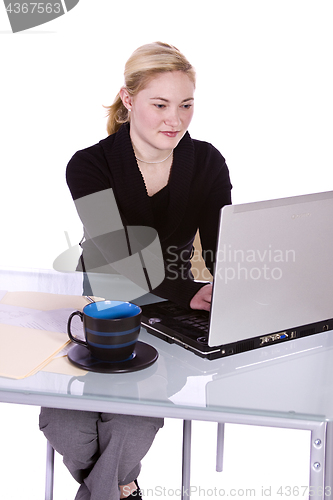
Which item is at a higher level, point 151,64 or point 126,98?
point 151,64

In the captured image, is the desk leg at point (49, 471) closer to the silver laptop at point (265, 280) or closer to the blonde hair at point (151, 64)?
the silver laptop at point (265, 280)

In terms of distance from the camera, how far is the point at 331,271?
119cm

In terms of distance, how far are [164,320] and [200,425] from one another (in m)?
1.19

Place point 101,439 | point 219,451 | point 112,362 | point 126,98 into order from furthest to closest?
point 219,451
point 126,98
point 101,439
point 112,362

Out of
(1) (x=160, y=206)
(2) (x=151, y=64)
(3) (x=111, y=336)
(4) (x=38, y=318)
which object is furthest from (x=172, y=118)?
(3) (x=111, y=336)

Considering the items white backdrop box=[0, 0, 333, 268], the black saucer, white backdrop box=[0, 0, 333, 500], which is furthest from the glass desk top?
white backdrop box=[0, 0, 333, 268]

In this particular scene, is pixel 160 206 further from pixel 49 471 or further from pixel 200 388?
pixel 200 388

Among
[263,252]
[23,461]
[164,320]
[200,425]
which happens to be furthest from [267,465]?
[263,252]

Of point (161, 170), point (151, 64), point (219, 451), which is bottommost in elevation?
point (219, 451)

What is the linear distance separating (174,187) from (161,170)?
84 millimetres

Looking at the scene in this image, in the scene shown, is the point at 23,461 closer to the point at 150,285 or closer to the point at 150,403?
the point at 150,285

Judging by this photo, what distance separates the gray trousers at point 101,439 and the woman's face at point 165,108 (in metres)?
0.91

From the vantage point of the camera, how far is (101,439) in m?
1.21

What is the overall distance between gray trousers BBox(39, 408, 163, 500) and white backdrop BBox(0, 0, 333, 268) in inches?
87.1
